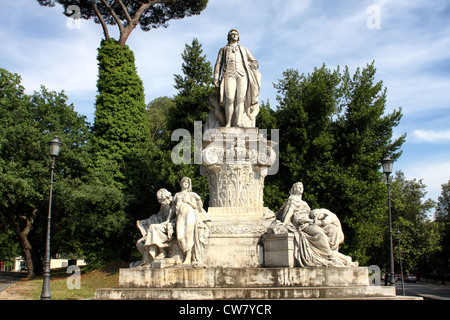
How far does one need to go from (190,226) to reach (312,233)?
8.17ft

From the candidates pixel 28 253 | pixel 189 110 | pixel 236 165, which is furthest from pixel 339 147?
pixel 28 253

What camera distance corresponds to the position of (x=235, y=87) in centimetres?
1125

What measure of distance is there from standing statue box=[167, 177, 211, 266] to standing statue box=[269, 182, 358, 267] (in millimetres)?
1452

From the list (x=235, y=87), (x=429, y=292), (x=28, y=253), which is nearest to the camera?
(x=235, y=87)

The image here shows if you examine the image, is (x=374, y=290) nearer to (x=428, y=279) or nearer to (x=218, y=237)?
(x=218, y=237)

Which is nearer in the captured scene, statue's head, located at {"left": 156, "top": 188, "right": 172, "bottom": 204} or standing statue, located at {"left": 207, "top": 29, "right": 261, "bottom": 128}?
statue's head, located at {"left": 156, "top": 188, "right": 172, "bottom": 204}

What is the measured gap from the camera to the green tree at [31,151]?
2364cm

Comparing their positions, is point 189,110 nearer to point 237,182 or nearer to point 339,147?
point 339,147

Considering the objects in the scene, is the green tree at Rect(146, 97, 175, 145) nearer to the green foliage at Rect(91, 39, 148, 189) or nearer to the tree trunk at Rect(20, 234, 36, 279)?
the green foliage at Rect(91, 39, 148, 189)

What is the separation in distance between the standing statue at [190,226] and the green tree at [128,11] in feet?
66.6

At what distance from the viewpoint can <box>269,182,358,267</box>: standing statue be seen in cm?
891

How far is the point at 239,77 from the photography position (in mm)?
11305

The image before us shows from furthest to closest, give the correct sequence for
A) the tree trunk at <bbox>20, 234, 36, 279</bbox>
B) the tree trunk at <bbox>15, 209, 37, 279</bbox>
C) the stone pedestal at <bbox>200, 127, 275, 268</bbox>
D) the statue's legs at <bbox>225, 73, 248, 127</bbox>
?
the tree trunk at <bbox>15, 209, 37, 279</bbox> → the tree trunk at <bbox>20, 234, 36, 279</bbox> → the statue's legs at <bbox>225, 73, 248, 127</bbox> → the stone pedestal at <bbox>200, 127, 275, 268</bbox>

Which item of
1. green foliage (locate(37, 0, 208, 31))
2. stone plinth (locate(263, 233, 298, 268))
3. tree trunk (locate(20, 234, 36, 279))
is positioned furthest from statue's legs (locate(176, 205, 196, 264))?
green foliage (locate(37, 0, 208, 31))
